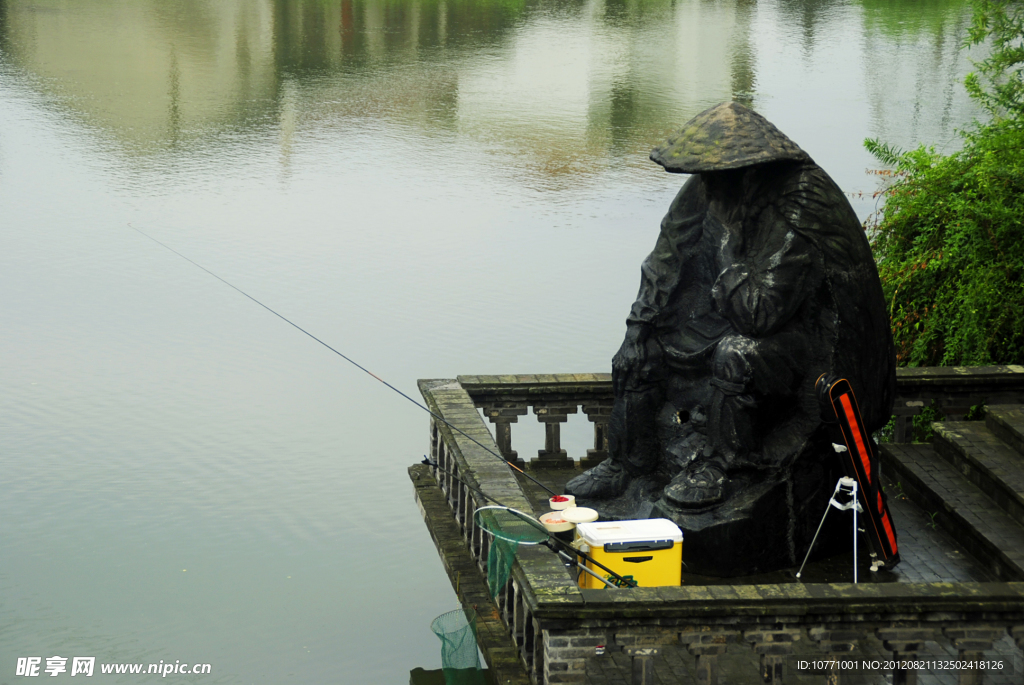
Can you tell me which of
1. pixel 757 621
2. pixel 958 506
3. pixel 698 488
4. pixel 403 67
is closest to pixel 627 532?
pixel 698 488

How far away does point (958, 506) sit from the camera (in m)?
8.96

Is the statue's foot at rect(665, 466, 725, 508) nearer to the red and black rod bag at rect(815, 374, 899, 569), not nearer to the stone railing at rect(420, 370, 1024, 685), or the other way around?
the red and black rod bag at rect(815, 374, 899, 569)

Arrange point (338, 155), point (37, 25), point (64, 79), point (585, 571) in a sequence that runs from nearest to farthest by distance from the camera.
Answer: point (585, 571), point (338, 155), point (64, 79), point (37, 25)

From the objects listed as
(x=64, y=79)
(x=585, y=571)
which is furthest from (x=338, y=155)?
(x=585, y=571)

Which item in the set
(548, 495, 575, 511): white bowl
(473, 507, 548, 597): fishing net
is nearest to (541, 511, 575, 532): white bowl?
(548, 495, 575, 511): white bowl

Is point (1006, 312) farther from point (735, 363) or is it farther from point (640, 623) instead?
point (640, 623)

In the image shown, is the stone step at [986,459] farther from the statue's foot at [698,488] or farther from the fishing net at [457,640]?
the fishing net at [457,640]

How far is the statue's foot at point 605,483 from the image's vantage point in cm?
884

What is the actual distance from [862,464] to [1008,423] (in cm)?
221

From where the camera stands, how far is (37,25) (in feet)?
69.4

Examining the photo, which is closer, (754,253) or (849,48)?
(754,253)

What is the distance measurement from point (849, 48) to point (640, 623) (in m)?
14.4

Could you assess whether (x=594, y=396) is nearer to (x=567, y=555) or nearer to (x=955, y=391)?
(x=955, y=391)

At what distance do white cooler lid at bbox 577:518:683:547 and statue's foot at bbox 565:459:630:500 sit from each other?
1.23 meters
